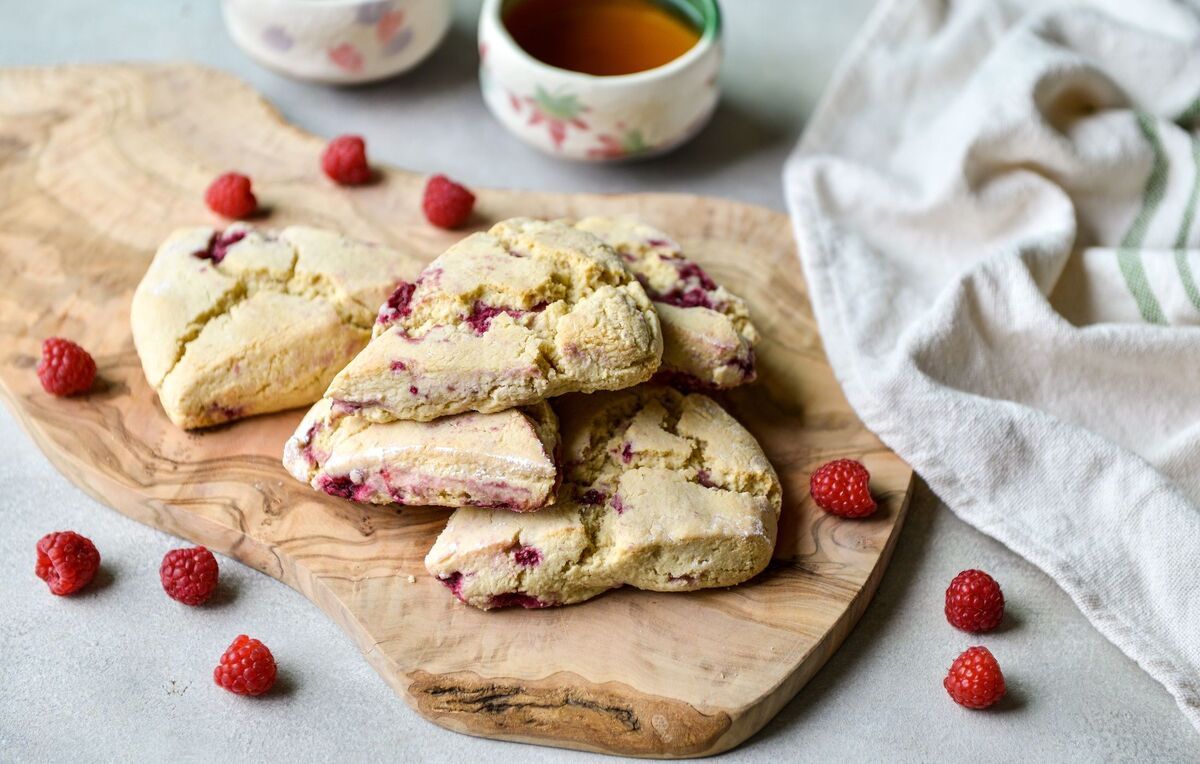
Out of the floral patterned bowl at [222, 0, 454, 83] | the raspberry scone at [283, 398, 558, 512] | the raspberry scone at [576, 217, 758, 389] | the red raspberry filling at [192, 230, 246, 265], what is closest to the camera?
the raspberry scone at [283, 398, 558, 512]

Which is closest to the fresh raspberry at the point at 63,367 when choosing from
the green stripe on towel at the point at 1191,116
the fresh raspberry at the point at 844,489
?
the fresh raspberry at the point at 844,489

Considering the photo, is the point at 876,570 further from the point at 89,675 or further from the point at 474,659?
the point at 89,675

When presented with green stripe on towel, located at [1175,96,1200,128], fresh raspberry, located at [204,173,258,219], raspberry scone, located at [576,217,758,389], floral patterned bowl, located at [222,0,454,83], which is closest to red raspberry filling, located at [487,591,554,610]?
raspberry scone, located at [576,217,758,389]

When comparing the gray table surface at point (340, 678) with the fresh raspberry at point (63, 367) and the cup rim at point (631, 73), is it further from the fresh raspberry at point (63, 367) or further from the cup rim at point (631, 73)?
the cup rim at point (631, 73)

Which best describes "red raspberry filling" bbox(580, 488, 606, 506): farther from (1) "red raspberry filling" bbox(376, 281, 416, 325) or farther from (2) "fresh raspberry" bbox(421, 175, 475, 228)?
(2) "fresh raspberry" bbox(421, 175, 475, 228)

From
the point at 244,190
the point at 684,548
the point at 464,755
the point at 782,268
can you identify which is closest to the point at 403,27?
the point at 244,190

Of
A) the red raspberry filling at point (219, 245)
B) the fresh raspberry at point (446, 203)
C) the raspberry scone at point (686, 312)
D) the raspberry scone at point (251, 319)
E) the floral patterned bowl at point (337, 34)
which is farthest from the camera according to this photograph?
the floral patterned bowl at point (337, 34)
